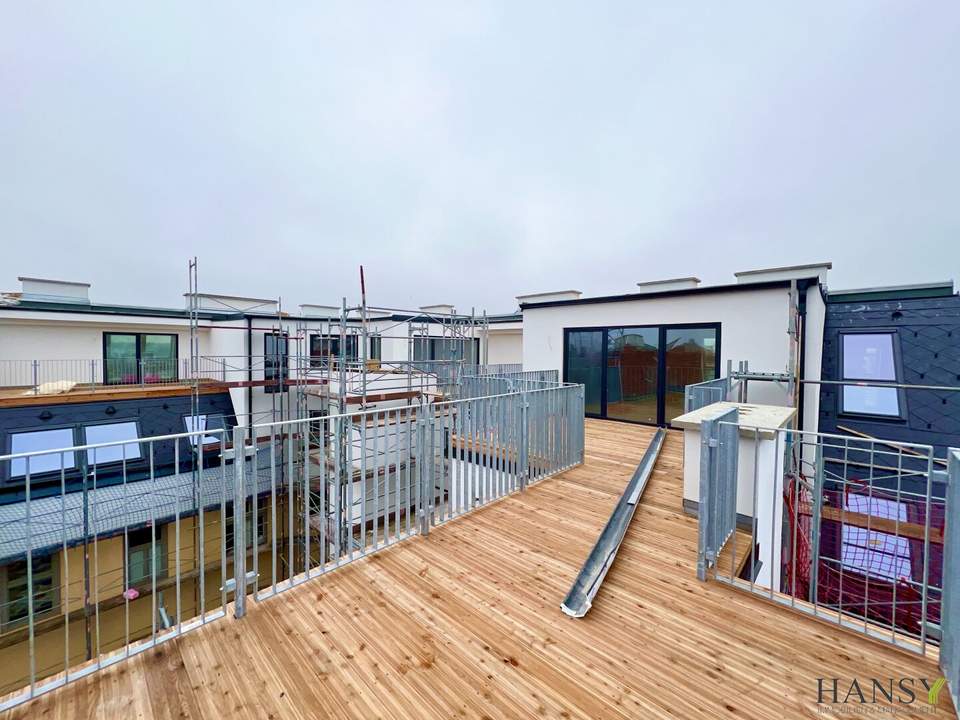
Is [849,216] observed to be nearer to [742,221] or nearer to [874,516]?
[742,221]

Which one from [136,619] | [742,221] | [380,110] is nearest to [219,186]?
[380,110]

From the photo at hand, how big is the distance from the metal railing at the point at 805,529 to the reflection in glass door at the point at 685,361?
7.06ft

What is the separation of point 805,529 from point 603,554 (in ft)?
14.9

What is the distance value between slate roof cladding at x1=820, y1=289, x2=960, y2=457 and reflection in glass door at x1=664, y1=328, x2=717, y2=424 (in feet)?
7.33

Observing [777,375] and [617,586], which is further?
[777,375]

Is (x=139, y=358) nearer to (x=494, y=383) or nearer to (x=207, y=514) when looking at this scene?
(x=207, y=514)

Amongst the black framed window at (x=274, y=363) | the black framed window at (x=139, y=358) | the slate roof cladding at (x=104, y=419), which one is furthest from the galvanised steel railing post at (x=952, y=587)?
the black framed window at (x=139, y=358)

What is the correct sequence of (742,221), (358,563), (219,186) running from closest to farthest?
(358,563), (742,221), (219,186)

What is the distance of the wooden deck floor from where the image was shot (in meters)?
1.71

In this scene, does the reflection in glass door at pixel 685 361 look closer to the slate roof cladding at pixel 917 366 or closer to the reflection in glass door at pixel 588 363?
the reflection in glass door at pixel 588 363

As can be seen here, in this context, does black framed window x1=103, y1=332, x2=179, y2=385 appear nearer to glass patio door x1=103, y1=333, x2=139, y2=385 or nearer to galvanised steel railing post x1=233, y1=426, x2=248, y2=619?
glass patio door x1=103, y1=333, x2=139, y2=385

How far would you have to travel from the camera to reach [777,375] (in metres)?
6.52

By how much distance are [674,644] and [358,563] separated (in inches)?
86.4

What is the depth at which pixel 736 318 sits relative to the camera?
23.5 feet
